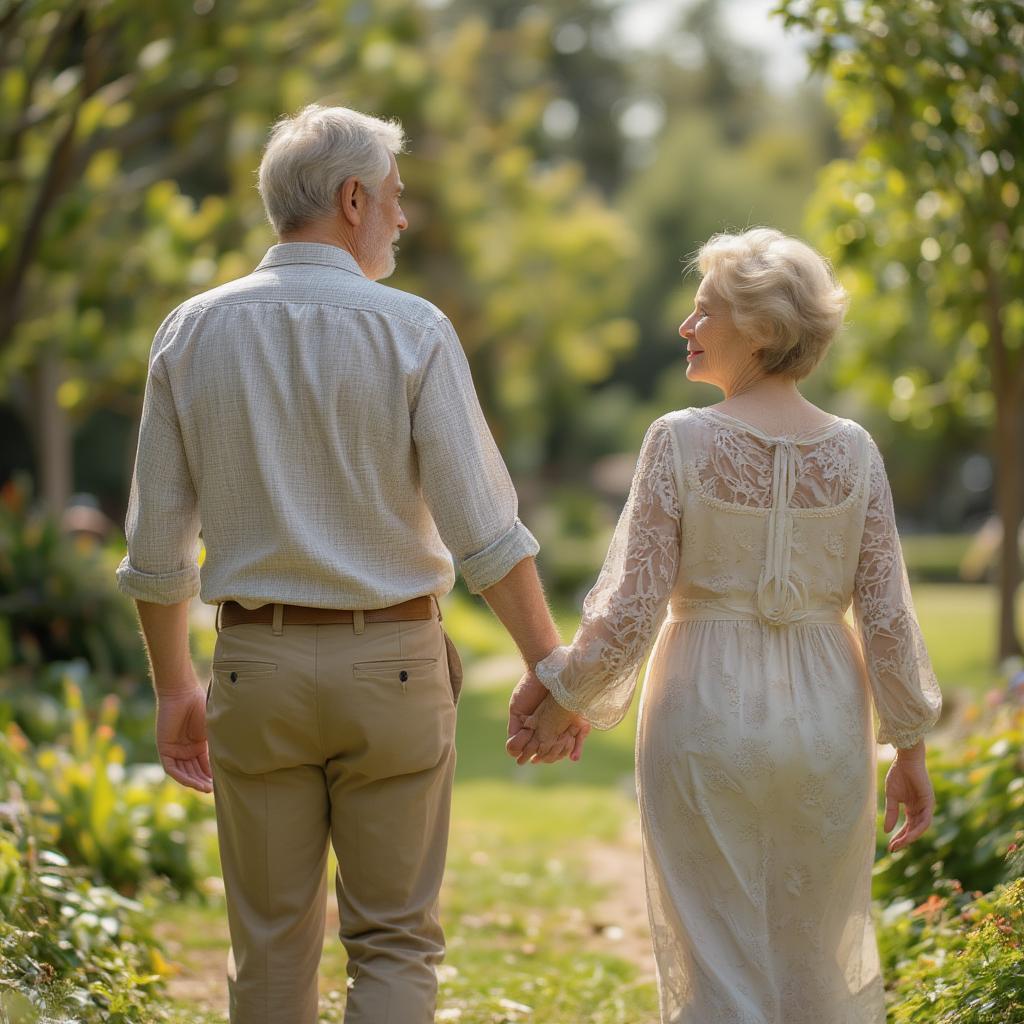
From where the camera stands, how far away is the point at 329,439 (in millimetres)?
2865

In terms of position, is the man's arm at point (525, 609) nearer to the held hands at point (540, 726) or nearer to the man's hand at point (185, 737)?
the held hands at point (540, 726)

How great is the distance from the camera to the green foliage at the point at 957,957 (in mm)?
3107

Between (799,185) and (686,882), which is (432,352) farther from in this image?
(799,185)

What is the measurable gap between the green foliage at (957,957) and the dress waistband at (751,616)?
780mm

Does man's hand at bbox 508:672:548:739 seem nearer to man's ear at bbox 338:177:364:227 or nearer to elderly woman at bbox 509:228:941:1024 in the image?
elderly woman at bbox 509:228:941:1024

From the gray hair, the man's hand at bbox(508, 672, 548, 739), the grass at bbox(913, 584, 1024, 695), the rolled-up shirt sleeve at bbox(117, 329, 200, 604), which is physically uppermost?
the gray hair

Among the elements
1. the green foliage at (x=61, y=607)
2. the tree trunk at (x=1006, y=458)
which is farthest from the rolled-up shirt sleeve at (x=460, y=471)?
the green foliage at (x=61, y=607)

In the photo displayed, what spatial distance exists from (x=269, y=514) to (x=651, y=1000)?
2.24 meters

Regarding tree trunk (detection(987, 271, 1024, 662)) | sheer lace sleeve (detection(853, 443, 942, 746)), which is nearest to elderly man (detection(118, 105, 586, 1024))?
sheer lace sleeve (detection(853, 443, 942, 746))

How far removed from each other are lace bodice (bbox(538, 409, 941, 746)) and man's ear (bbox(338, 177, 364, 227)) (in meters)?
0.79

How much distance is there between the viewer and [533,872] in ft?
20.9

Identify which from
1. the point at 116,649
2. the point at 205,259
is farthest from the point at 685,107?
the point at 116,649

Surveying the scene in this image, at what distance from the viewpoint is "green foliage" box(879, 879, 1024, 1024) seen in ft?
10.2

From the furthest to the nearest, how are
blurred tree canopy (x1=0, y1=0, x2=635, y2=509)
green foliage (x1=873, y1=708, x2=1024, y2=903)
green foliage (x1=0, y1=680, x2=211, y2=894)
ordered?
blurred tree canopy (x1=0, y1=0, x2=635, y2=509)
green foliage (x1=0, y1=680, x2=211, y2=894)
green foliage (x1=873, y1=708, x2=1024, y2=903)
